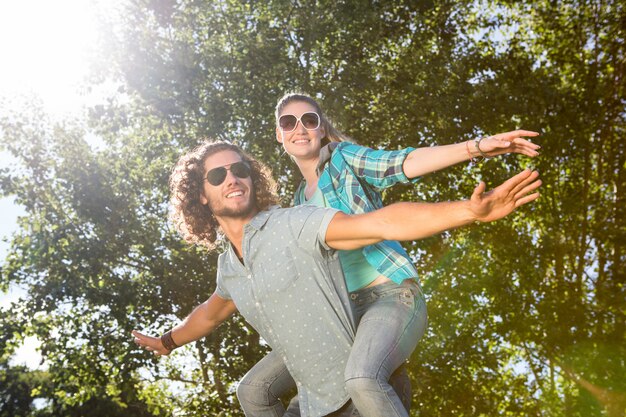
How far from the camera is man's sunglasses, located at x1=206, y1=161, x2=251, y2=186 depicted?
146 inches

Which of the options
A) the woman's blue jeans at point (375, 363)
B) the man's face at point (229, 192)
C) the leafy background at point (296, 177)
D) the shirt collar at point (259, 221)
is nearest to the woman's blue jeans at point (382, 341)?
the woman's blue jeans at point (375, 363)

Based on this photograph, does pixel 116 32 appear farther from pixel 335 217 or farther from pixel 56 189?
pixel 335 217

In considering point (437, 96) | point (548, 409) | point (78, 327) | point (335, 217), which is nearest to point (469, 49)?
point (437, 96)

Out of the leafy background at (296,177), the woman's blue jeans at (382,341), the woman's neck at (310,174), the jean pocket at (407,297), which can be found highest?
the leafy background at (296,177)

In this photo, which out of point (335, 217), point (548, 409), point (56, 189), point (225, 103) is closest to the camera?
point (335, 217)

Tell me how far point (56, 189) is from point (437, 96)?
278 inches

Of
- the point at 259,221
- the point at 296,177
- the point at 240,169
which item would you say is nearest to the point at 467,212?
the point at 259,221

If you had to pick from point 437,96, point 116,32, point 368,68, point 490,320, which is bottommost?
point 490,320

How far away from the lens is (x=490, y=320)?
13.7 m

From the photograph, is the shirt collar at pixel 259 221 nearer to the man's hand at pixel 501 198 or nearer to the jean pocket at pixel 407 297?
the jean pocket at pixel 407 297

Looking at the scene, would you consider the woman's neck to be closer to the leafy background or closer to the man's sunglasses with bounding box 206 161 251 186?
the man's sunglasses with bounding box 206 161 251 186

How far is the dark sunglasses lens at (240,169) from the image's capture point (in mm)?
3691

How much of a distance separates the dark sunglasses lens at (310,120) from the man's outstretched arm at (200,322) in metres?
1.12

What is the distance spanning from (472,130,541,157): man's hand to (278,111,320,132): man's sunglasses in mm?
1271
